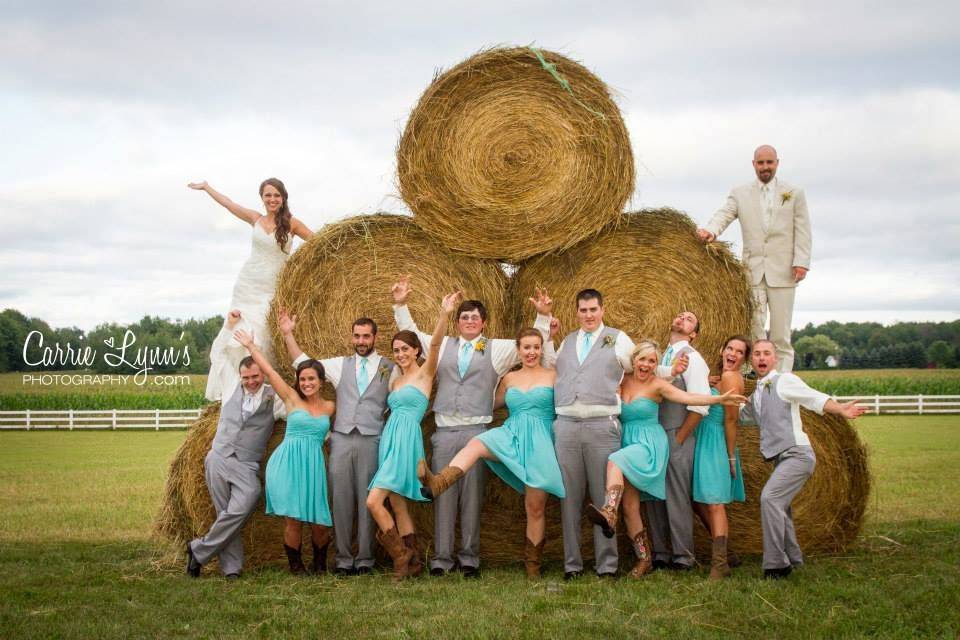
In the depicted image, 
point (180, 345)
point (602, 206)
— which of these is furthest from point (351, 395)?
point (180, 345)

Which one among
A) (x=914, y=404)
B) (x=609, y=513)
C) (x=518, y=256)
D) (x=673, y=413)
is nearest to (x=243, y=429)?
(x=518, y=256)

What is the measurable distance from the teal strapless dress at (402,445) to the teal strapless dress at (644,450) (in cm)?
140

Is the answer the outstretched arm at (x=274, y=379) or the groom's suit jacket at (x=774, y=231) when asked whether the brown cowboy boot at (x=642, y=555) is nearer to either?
the groom's suit jacket at (x=774, y=231)

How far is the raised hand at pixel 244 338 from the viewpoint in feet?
23.0

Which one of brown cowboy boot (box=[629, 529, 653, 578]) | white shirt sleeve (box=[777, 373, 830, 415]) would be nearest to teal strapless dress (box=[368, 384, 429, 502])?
brown cowboy boot (box=[629, 529, 653, 578])

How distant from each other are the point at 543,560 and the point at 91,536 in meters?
4.54

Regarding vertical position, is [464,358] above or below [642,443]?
above

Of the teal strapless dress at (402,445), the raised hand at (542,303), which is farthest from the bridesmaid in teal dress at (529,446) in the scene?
the teal strapless dress at (402,445)

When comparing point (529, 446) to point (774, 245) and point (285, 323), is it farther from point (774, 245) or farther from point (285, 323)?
point (774, 245)

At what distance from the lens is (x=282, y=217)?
25.8 feet

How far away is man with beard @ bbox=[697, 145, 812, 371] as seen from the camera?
752 cm

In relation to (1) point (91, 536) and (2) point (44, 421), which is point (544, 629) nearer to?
(1) point (91, 536)

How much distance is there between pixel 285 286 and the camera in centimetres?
739

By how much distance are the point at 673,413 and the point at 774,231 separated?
1938mm
